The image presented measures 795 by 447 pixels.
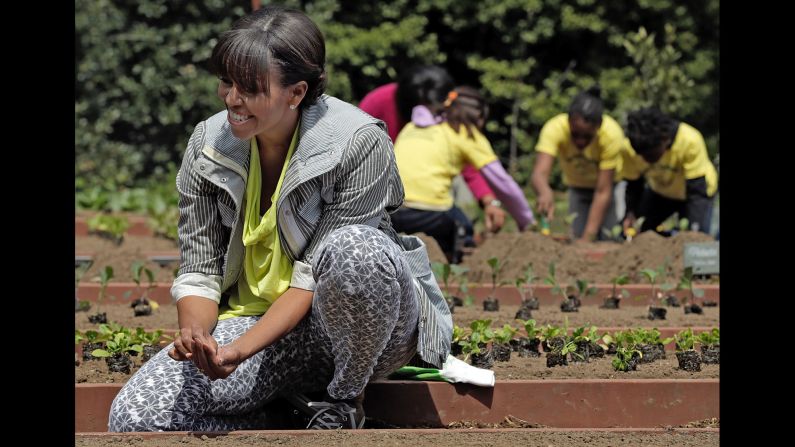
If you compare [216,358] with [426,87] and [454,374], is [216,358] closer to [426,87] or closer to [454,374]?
[454,374]

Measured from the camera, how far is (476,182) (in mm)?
6488

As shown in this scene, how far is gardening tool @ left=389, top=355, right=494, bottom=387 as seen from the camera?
320 cm

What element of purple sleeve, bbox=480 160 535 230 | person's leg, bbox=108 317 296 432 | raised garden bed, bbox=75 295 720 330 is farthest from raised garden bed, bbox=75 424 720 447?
purple sleeve, bbox=480 160 535 230

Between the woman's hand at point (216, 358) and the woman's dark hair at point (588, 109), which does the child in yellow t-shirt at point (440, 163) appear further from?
the woman's hand at point (216, 358)

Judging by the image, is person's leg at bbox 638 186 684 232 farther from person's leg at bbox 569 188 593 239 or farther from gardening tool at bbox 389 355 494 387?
gardening tool at bbox 389 355 494 387

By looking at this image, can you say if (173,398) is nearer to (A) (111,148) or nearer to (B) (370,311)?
(B) (370,311)

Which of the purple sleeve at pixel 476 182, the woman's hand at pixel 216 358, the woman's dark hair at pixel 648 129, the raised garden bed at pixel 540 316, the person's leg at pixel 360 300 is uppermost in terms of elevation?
the woman's dark hair at pixel 648 129

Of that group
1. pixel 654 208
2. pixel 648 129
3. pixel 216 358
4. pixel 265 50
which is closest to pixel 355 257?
pixel 216 358

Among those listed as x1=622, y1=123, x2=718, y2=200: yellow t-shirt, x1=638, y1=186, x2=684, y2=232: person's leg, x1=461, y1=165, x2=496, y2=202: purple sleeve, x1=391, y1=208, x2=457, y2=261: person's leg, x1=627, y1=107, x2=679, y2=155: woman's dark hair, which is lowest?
x1=391, y1=208, x2=457, y2=261: person's leg

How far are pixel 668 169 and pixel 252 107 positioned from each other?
196 inches

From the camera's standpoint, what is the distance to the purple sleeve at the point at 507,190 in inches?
254

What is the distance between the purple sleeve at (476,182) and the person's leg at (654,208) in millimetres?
1671

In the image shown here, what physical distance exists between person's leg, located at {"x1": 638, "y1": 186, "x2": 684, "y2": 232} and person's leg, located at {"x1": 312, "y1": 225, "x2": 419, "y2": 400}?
4.99 meters

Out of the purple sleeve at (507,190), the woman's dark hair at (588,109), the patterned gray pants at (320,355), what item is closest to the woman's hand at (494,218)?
the purple sleeve at (507,190)
